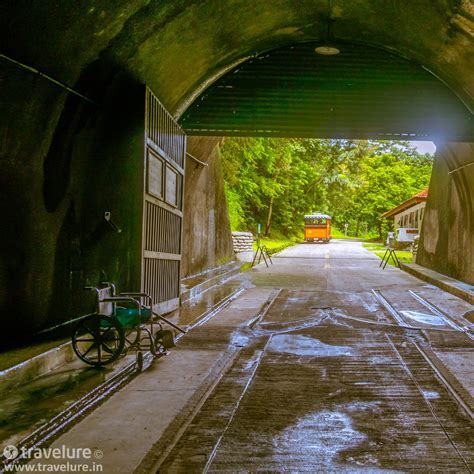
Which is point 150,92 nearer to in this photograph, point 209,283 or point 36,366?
point 36,366

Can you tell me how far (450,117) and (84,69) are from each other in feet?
24.4

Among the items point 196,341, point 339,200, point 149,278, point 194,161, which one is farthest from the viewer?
point 339,200

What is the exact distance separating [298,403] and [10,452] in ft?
7.49

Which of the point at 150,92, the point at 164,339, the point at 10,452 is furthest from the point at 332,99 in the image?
the point at 10,452

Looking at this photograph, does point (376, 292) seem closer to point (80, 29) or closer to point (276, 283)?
point (276, 283)

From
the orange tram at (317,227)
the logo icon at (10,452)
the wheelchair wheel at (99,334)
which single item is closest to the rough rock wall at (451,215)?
the wheelchair wheel at (99,334)

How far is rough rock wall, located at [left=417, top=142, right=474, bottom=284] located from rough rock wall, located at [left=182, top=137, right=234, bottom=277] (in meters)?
7.10

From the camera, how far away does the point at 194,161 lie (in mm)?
14961

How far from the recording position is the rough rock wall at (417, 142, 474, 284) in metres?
13.6

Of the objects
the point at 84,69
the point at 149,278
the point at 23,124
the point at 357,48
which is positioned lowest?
the point at 149,278

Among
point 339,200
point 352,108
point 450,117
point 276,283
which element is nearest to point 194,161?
point 276,283

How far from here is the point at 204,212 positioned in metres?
17.0

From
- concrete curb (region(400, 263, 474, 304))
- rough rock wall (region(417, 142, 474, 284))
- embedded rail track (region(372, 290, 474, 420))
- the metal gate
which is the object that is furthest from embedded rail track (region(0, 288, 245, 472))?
rough rock wall (region(417, 142, 474, 284))

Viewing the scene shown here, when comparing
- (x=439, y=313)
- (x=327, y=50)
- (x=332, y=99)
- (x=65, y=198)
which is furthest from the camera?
(x=332, y=99)
